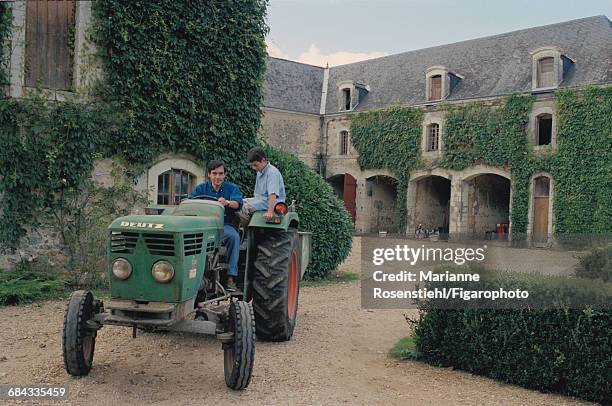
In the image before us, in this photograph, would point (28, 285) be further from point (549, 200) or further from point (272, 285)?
point (549, 200)

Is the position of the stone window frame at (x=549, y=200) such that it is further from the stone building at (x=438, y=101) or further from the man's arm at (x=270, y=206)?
the man's arm at (x=270, y=206)

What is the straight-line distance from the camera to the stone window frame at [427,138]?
936 inches

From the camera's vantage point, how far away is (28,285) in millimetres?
8398

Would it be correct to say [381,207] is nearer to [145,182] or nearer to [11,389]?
[145,182]

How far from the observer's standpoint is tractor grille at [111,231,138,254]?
4539 mm

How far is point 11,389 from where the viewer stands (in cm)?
452

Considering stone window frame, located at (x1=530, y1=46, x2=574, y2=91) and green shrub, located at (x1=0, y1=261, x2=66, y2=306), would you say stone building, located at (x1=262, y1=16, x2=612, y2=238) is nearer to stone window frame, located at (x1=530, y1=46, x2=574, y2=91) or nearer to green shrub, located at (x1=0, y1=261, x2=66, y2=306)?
stone window frame, located at (x1=530, y1=46, x2=574, y2=91)

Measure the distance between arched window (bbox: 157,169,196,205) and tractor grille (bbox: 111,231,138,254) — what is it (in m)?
5.99

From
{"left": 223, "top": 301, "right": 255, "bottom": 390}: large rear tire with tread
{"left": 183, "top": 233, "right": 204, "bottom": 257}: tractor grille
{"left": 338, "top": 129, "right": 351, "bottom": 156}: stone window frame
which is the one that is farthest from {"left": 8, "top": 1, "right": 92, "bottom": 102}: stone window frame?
{"left": 338, "top": 129, "right": 351, "bottom": 156}: stone window frame

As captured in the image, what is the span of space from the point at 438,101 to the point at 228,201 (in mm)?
19567

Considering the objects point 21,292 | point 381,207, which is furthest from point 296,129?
point 21,292

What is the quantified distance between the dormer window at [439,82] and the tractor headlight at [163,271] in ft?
68.8

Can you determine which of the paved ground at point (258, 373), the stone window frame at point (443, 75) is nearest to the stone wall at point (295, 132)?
the stone window frame at point (443, 75)

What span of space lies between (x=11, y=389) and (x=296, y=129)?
917 inches
